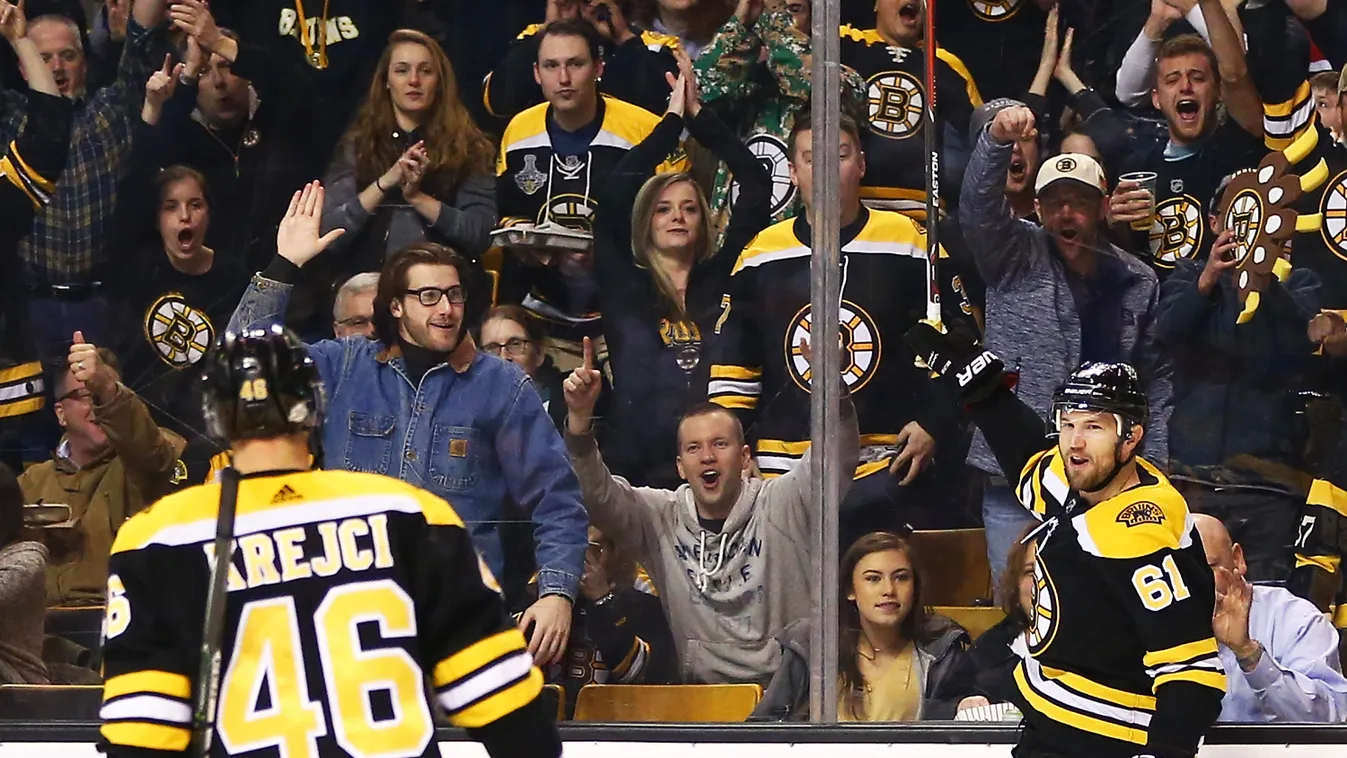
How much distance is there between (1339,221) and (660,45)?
151 centimetres

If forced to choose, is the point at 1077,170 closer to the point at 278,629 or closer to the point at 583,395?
the point at 583,395

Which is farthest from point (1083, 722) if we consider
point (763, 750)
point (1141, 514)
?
point (763, 750)

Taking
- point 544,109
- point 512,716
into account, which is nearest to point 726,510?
point 544,109

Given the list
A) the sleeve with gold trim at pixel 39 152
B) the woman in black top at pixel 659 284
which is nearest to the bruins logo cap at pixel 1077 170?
the woman in black top at pixel 659 284

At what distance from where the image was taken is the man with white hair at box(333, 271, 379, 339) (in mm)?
3922

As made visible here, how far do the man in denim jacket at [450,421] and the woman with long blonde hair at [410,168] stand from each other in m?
0.05

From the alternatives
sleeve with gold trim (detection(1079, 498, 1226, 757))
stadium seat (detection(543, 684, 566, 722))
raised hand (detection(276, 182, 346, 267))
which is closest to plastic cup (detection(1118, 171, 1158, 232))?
sleeve with gold trim (detection(1079, 498, 1226, 757))

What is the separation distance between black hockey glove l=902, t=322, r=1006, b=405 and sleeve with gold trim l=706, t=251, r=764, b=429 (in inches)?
13.6

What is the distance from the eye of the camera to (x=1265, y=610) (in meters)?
3.72

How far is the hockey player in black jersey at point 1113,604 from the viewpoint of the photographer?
113 inches

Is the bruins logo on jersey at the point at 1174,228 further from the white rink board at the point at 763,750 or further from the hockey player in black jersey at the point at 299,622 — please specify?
the hockey player in black jersey at the point at 299,622

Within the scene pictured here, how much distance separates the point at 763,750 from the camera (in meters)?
3.71

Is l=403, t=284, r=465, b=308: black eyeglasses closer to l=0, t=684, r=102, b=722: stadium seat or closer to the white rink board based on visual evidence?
the white rink board

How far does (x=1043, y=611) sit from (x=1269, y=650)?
2.90ft
